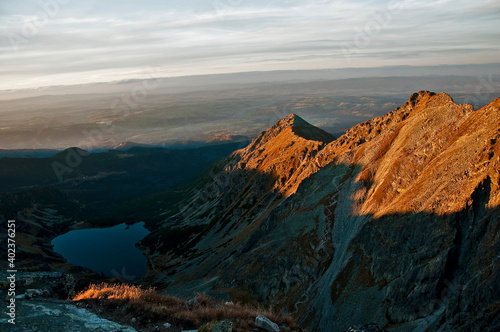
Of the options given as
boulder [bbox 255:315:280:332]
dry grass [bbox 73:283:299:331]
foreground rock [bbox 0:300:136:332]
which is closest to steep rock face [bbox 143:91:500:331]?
boulder [bbox 255:315:280:332]

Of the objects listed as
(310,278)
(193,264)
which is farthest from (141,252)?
(310,278)

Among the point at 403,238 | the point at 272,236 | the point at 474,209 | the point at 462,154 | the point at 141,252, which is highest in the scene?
the point at 462,154

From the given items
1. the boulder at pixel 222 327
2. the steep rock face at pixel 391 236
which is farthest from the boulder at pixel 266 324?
the steep rock face at pixel 391 236

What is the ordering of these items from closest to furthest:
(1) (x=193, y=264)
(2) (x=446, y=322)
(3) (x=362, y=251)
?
(2) (x=446, y=322), (3) (x=362, y=251), (1) (x=193, y=264)

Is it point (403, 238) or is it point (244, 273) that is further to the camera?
point (244, 273)

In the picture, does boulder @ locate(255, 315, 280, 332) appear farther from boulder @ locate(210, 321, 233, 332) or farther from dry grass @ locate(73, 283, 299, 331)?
boulder @ locate(210, 321, 233, 332)

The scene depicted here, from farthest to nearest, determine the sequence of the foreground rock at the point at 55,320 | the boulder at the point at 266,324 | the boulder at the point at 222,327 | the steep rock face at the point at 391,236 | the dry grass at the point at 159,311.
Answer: the steep rock face at the point at 391,236, the dry grass at the point at 159,311, the boulder at the point at 266,324, the foreground rock at the point at 55,320, the boulder at the point at 222,327

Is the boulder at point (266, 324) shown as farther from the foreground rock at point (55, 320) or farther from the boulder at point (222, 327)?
the foreground rock at point (55, 320)

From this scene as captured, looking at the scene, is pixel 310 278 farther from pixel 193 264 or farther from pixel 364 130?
pixel 193 264
